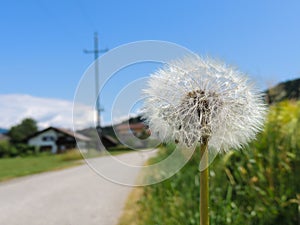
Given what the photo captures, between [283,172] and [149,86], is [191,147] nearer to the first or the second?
[149,86]

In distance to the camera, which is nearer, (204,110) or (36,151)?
(204,110)

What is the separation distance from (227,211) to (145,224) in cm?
94

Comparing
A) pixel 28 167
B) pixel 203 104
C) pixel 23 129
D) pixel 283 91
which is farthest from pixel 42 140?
pixel 203 104

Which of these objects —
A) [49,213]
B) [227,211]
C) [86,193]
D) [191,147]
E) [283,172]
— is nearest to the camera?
[191,147]

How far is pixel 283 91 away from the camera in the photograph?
4875 millimetres

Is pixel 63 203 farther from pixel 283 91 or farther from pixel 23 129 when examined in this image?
pixel 23 129

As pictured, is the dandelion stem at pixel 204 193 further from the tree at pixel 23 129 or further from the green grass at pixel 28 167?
the tree at pixel 23 129

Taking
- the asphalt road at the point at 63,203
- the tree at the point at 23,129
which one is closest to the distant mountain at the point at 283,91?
the asphalt road at the point at 63,203

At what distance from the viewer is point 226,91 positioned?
2.73ft

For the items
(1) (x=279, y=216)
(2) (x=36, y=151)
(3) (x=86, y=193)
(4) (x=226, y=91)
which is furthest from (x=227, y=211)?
(2) (x=36, y=151)

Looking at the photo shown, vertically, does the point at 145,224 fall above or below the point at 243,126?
below

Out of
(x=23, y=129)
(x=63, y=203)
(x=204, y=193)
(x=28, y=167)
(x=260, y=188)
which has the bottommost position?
(x=63, y=203)

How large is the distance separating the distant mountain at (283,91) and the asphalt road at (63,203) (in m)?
1.73

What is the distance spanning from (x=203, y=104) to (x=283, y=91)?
444 cm
